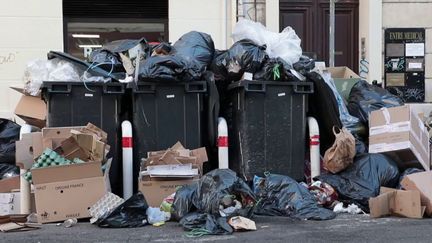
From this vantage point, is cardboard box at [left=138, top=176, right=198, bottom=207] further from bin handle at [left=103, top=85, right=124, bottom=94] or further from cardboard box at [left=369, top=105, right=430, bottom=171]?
cardboard box at [left=369, top=105, right=430, bottom=171]

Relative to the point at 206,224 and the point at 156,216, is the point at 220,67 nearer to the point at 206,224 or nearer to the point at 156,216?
the point at 156,216

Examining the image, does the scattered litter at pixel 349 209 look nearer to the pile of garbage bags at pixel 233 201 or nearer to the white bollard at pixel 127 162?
the pile of garbage bags at pixel 233 201

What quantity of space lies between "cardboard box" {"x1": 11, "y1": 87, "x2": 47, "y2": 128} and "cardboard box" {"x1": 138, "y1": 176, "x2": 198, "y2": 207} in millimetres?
1360

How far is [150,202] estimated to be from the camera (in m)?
5.60

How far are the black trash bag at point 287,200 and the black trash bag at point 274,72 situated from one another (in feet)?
3.38

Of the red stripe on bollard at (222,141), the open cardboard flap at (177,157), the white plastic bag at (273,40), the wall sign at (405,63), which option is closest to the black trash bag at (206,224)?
the open cardboard flap at (177,157)

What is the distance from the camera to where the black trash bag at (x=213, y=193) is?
5109mm

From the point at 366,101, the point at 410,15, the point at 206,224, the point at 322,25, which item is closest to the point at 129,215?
the point at 206,224

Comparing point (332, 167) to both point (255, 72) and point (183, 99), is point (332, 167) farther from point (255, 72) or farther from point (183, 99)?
point (183, 99)

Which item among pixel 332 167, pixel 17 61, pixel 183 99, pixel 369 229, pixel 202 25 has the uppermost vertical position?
pixel 202 25

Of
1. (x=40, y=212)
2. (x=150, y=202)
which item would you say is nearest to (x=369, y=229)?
(x=150, y=202)

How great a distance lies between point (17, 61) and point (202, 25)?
2956mm

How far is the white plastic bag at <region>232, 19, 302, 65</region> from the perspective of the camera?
253 inches

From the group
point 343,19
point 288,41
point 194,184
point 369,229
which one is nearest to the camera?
point 369,229
